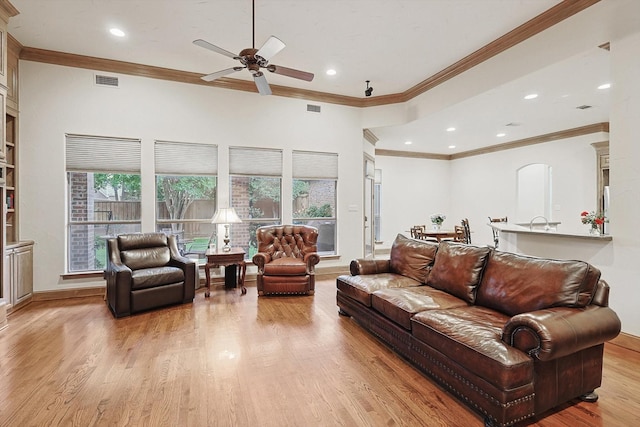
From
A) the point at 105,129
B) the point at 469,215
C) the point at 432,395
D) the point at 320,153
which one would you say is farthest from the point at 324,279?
the point at 469,215

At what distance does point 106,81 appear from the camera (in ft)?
15.2

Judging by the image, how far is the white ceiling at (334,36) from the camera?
3.34 m

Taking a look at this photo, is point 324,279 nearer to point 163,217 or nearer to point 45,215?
point 163,217

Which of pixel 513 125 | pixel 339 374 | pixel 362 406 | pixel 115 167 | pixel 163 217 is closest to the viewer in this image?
pixel 362 406

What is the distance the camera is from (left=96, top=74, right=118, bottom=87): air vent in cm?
459

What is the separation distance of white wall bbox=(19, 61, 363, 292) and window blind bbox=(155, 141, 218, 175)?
101mm

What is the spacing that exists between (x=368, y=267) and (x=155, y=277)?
8.74 ft

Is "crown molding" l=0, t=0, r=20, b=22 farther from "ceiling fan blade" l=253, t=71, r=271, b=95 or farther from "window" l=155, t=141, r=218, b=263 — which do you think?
"ceiling fan blade" l=253, t=71, r=271, b=95

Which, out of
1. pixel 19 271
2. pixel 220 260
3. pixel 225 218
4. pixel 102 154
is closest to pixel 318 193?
pixel 225 218

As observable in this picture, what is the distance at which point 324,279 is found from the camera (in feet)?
18.9

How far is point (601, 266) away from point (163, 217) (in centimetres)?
564

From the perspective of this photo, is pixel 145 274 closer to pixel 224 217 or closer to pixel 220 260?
pixel 220 260

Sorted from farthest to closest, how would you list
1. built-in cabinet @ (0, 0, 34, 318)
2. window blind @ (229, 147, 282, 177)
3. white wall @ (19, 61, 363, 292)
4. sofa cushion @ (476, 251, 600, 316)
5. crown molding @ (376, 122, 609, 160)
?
crown molding @ (376, 122, 609, 160), window blind @ (229, 147, 282, 177), white wall @ (19, 61, 363, 292), built-in cabinet @ (0, 0, 34, 318), sofa cushion @ (476, 251, 600, 316)

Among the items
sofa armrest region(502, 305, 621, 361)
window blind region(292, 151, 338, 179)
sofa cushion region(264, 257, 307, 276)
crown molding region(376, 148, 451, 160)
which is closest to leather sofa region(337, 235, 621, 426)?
sofa armrest region(502, 305, 621, 361)
